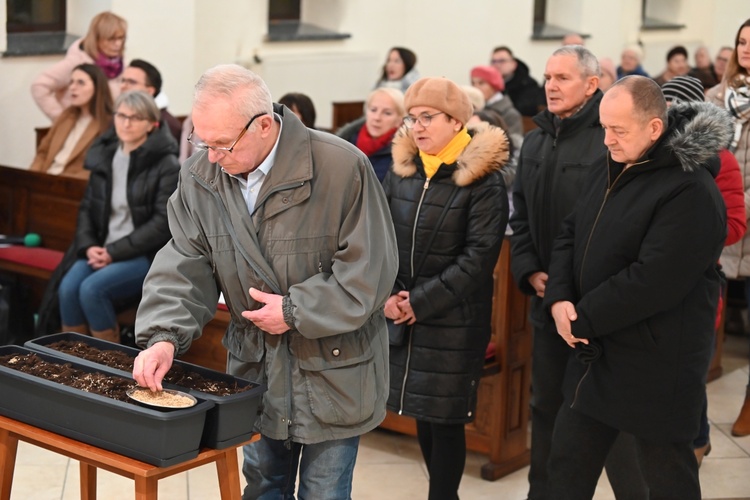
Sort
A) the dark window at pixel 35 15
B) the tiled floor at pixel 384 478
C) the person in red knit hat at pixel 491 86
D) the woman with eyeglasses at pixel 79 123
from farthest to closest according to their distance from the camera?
the dark window at pixel 35 15 → the person in red knit hat at pixel 491 86 → the woman with eyeglasses at pixel 79 123 → the tiled floor at pixel 384 478

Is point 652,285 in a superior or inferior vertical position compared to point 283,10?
inferior

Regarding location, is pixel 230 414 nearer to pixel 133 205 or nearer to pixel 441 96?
pixel 441 96

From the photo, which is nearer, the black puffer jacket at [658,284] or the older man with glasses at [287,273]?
the older man with glasses at [287,273]

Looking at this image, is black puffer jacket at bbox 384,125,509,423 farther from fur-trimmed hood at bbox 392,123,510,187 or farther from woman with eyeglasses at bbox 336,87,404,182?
woman with eyeglasses at bbox 336,87,404,182

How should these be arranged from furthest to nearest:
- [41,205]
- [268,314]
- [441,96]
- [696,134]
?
1. [41,205]
2. [441,96]
3. [696,134]
4. [268,314]

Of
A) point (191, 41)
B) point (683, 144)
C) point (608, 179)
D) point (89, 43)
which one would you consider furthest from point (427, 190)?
point (191, 41)

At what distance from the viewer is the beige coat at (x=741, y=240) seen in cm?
444

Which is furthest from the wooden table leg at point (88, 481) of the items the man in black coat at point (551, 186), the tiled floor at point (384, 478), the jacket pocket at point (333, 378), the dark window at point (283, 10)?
the dark window at point (283, 10)

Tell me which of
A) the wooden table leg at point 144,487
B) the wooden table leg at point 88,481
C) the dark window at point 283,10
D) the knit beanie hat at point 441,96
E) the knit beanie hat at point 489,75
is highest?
the dark window at point 283,10

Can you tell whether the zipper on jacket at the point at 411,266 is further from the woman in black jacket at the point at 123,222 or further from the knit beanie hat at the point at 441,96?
the woman in black jacket at the point at 123,222

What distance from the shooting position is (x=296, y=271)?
8.79 feet

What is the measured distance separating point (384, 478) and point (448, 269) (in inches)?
43.2

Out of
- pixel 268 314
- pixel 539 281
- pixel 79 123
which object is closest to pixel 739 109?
pixel 539 281

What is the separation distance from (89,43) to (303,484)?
193 inches
